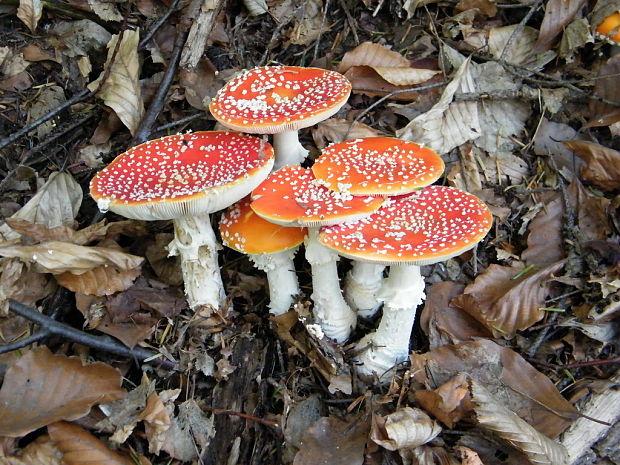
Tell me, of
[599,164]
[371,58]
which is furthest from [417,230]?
[599,164]

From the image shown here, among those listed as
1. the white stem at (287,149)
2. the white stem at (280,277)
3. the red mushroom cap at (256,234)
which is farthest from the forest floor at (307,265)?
the red mushroom cap at (256,234)

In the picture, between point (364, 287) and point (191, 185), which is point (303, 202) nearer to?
point (191, 185)

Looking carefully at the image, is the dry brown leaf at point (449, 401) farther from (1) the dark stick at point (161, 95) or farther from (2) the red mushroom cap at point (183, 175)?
(1) the dark stick at point (161, 95)

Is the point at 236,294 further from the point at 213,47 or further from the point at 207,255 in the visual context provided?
the point at 213,47

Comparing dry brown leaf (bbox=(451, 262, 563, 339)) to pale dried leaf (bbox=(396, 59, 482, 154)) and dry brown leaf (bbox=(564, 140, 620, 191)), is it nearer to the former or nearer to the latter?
dry brown leaf (bbox=(564, 140, 620, 191))

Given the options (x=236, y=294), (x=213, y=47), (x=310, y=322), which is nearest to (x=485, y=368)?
(x=310, y=322)

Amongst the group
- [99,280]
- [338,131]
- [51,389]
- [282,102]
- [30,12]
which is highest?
[30,12]
